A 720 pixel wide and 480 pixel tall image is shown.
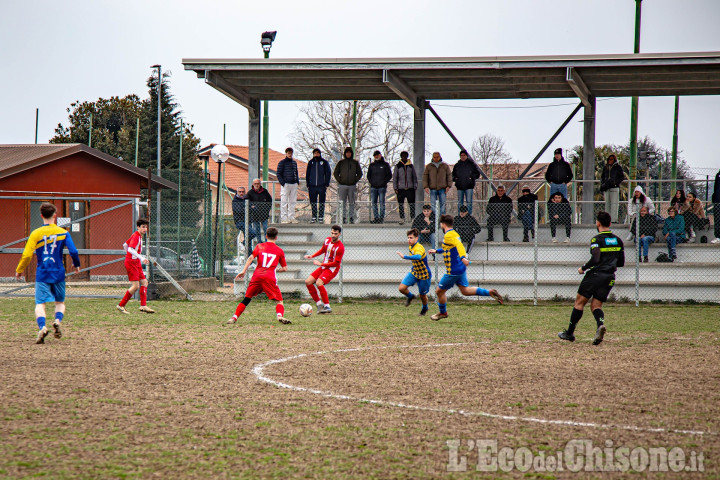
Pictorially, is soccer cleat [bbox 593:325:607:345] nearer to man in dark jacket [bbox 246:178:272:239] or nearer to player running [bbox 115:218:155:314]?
player running [bbox 115:218:155:314]

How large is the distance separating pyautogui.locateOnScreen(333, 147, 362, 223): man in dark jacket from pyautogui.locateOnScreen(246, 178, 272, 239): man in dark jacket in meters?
2.57

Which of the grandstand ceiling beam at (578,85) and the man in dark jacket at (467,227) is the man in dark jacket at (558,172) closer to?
the grandstand ceiling beam at (578,85)

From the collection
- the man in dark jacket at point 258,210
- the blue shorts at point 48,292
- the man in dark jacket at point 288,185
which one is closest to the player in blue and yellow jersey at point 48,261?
the blue shorts at point 48,292

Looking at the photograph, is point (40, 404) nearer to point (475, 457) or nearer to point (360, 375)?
point (360, 375)

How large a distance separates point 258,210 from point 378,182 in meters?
3.84

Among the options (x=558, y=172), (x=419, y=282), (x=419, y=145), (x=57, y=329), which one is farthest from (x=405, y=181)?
(x=57, y=329)

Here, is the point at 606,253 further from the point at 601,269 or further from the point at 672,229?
the point at 672,229

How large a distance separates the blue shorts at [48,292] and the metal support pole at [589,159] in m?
15.6

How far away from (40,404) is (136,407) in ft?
2.85

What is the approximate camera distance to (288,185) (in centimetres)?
2261

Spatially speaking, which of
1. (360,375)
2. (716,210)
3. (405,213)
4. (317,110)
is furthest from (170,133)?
(360,375)

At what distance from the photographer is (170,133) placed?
56.0 m

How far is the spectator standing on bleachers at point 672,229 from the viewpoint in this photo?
774 inches

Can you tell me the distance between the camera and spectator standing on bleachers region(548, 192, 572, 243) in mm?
20219
